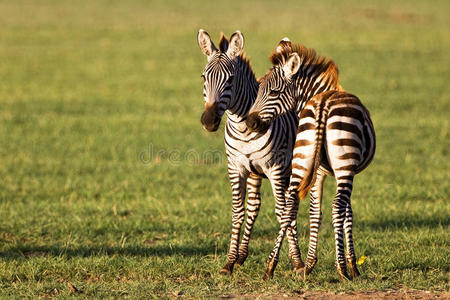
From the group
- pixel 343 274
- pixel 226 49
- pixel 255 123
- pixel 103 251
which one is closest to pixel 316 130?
pixel 255 123

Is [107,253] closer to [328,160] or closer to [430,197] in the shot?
[328,160]

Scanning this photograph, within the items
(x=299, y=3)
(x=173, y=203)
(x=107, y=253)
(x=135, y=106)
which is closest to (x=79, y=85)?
(x=135, y=106)

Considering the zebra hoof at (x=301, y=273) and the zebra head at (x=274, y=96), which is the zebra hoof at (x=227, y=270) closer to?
the zebra hoof at (x=301, y=273)

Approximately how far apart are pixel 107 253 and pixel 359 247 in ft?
9.13

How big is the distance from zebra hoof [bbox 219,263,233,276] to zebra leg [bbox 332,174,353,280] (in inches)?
43.4

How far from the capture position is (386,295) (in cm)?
636

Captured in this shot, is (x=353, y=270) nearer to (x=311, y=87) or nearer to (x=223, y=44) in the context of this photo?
(x=311, y=87)

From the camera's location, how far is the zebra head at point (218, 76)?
6590 mm

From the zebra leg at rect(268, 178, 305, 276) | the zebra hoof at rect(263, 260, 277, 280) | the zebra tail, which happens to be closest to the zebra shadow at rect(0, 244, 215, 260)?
the zebra leg at rect(268, 178, 305, 276)

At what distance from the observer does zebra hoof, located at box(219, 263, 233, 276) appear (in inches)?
288

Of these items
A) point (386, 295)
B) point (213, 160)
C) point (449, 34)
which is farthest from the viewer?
point (449, 34)

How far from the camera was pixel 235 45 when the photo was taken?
7004 mm

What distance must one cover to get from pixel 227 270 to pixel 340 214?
1.31 meters

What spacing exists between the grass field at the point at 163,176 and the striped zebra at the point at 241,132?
75 centimetres
